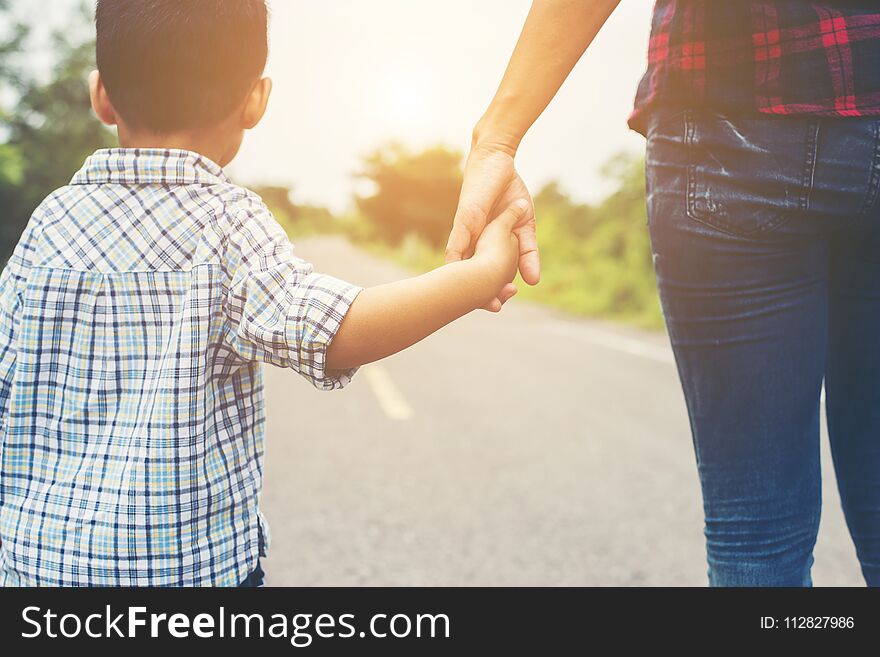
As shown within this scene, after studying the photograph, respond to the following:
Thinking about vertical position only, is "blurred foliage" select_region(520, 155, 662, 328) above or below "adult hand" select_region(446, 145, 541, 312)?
above

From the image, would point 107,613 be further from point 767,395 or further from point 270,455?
point 270,455

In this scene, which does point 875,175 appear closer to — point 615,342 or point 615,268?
point 615,342

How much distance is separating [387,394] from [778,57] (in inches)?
191

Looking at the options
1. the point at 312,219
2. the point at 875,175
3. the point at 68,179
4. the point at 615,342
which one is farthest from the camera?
the point at 312,219

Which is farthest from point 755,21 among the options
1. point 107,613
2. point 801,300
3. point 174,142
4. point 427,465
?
point 427,465

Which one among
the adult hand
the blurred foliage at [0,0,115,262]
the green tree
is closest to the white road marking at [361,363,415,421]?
the adult hand

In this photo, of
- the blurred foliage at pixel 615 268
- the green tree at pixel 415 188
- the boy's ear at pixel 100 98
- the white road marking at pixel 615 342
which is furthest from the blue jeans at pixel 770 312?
the green tree at pixel 415 188

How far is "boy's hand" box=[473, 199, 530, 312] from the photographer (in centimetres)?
120

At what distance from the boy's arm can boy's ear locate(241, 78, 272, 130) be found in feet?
1.41

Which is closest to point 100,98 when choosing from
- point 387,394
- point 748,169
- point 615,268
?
point 748,169

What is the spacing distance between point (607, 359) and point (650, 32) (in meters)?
6.47

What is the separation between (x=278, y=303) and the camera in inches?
44.1

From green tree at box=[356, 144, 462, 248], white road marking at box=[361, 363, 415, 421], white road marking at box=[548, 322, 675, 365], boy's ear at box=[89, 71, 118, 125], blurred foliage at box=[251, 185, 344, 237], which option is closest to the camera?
boy's ear at box=[89, 71, 118, 125]

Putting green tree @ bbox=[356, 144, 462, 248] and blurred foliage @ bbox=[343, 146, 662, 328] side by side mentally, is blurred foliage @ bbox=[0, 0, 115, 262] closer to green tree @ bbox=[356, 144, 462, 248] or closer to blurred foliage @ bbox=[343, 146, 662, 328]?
blurred foliage @ bbox=[343, 146, 662, 328]
